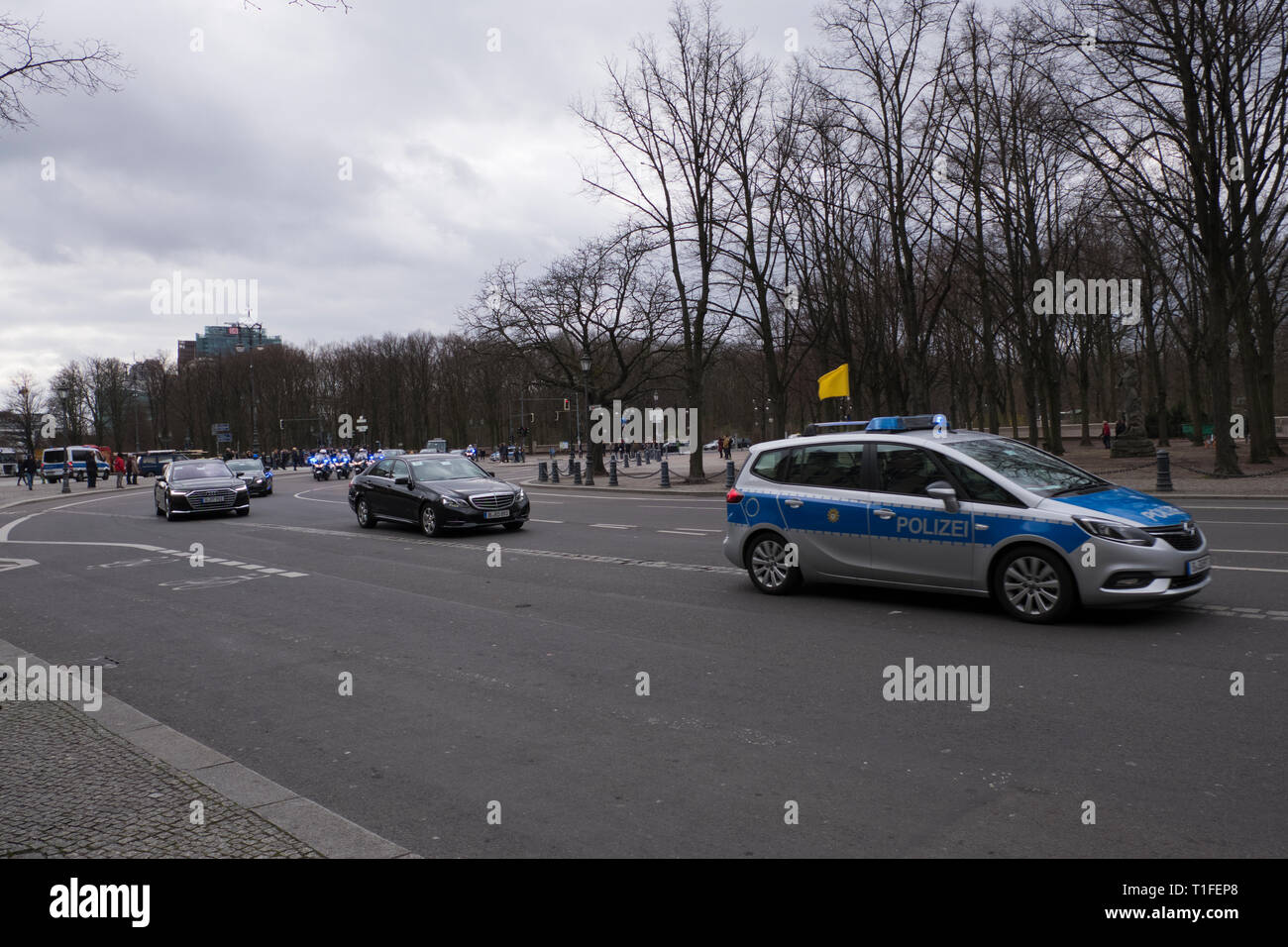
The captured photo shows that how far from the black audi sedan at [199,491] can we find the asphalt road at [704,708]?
12103 millimetres

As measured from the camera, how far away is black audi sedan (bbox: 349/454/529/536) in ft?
57.3

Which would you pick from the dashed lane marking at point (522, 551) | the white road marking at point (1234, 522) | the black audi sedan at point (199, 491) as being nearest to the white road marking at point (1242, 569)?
the white road marking at point (1234, 522)

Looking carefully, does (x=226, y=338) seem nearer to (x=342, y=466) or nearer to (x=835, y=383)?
(x=342, y=466)

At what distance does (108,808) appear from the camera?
174 inches

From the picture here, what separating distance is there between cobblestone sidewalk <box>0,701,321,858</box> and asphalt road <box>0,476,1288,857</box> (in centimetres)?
48

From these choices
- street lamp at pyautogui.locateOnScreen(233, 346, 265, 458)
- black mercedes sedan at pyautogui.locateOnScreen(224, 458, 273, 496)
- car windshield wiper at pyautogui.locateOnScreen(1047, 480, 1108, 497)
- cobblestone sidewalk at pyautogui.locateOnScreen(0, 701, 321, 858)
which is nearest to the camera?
cobblestone sidewalk at pyautogui.locateOnScreen(0, 701, 321, 858)

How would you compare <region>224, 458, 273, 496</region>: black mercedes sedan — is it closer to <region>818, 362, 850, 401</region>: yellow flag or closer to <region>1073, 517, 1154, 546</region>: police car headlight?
<region>818, 362, 850, 401</region>: yellow flag

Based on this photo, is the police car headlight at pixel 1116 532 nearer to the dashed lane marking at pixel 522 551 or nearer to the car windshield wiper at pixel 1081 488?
the car windshield wiper at pixel 1081 488

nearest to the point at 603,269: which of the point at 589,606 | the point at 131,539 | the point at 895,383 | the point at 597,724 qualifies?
the point at 895,383

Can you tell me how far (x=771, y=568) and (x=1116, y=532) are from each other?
11.3 feet

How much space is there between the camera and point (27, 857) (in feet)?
12.7

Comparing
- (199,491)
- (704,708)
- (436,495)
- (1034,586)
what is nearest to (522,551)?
(436,495)

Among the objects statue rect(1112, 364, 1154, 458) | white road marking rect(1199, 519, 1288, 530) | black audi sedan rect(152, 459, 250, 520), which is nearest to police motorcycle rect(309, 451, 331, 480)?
black audi sedan rect(152, 459, 250, 520)

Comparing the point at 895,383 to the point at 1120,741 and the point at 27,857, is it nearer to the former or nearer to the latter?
the point at 1120,741
